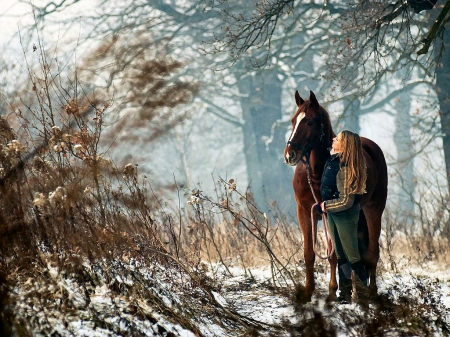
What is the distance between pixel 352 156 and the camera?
17.5 feet

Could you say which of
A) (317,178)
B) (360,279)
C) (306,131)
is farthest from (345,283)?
(306,131)

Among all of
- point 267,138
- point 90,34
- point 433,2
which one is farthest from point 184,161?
point 433,2

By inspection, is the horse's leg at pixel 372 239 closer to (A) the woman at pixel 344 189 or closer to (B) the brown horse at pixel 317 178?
(B) the brown horse at pixel 317 178

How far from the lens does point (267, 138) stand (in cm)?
2319

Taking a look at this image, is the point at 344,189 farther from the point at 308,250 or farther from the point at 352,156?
the point at 308,250

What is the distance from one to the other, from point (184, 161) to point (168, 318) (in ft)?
80.4

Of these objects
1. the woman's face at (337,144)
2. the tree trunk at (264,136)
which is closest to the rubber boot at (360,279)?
the woman's face at (337,144)

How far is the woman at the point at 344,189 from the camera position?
5.35 m

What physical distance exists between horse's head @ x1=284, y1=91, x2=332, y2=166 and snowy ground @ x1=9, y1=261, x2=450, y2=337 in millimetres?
1193

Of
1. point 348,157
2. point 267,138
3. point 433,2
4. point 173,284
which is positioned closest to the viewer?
point 348,157

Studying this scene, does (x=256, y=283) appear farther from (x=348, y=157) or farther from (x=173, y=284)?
(x=348, y=157)

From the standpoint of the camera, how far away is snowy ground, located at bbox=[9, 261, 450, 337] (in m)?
4.16

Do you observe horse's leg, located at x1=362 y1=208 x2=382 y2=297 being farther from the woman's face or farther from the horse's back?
the woman's face

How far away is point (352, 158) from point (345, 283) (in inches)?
45.3
